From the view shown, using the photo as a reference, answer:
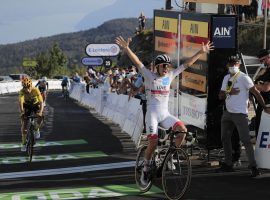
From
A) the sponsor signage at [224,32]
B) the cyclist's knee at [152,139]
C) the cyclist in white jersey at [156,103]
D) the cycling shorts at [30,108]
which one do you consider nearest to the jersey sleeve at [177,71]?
the cyclist in white jersey at [156,103]

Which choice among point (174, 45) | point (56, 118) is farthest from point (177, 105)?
point (56, 118)

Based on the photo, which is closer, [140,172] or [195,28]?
[140,172]

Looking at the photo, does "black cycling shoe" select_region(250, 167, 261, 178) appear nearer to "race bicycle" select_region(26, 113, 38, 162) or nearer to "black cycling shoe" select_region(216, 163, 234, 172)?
"black cycling shoe" select_region(216, 163, 234, 172)

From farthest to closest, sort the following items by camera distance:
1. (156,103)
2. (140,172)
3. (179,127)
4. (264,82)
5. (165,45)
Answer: (165,45), (264,82), (140,172), (156,103), (179,127)

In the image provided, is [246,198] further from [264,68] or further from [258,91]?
[264,68]

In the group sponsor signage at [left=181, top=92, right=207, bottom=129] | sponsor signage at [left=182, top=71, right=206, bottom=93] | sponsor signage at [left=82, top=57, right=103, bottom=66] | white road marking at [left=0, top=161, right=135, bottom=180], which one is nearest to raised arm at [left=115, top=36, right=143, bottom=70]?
white road marking at [left=0, top=161, right=135, bottom=180]

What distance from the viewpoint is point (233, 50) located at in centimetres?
1092

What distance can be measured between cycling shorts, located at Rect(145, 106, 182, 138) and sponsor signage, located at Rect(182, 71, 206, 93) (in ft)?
10.6

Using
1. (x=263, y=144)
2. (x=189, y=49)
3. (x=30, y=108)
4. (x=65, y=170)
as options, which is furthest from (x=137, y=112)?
(x=263, y=144)

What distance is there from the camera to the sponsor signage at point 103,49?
34500mm

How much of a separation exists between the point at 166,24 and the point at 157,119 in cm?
468

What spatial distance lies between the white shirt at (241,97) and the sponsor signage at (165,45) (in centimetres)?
283

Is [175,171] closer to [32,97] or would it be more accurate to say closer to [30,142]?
[30,142]

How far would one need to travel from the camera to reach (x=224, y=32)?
35.7ft
